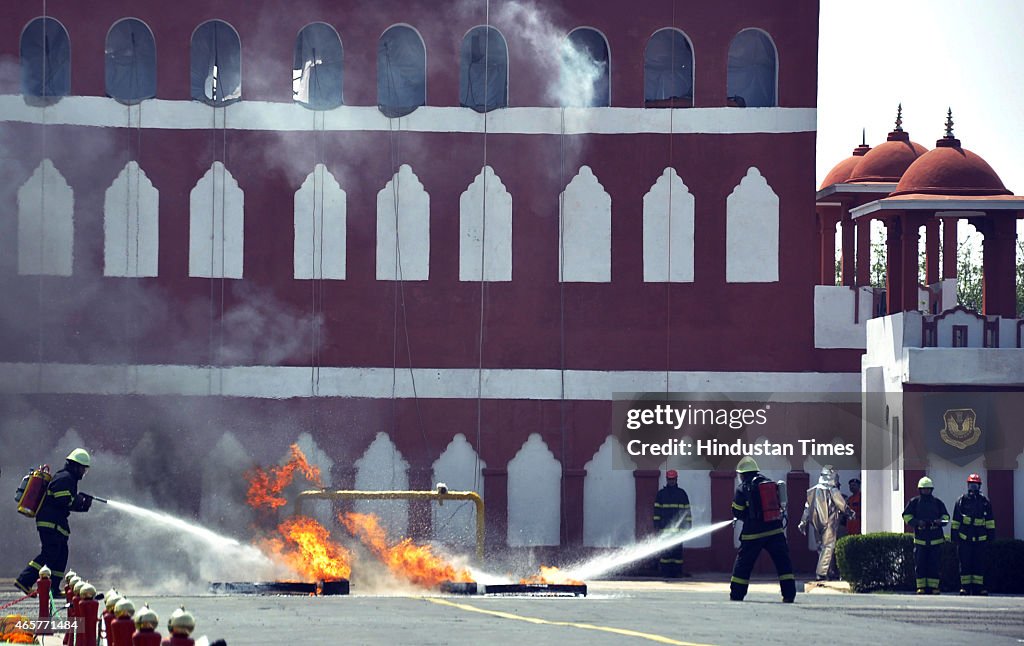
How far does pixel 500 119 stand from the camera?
32.9 meters

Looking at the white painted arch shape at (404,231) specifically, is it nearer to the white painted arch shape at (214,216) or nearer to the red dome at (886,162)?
the white painted arch shape at (214,216)

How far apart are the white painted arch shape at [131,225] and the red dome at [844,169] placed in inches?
588

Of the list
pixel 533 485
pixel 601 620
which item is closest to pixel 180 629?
pixel 601 620

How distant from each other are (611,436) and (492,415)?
2.11 m

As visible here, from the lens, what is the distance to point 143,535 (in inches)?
1257

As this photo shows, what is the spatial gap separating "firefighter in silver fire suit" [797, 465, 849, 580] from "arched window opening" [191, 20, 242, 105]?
40.1 feet

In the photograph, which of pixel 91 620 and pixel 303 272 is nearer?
pixel 91 620

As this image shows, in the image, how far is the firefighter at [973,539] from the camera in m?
27.3

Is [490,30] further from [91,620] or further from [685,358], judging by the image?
[91,620]

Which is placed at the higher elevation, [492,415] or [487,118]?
[487,118]

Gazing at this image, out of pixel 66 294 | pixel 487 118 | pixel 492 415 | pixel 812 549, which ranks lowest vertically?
pixel 812 549

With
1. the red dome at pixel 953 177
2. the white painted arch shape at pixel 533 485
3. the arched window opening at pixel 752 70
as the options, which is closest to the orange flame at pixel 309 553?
the white painted arch shape at pixel 533 485

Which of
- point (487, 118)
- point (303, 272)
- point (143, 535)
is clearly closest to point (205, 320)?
point (303, 272)

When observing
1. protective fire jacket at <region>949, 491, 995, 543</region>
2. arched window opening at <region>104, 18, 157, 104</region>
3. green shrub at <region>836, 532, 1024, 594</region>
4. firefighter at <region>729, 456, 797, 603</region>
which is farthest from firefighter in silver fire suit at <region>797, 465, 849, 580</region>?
arched window opening at <region>104, 18, 157, 104</region>
